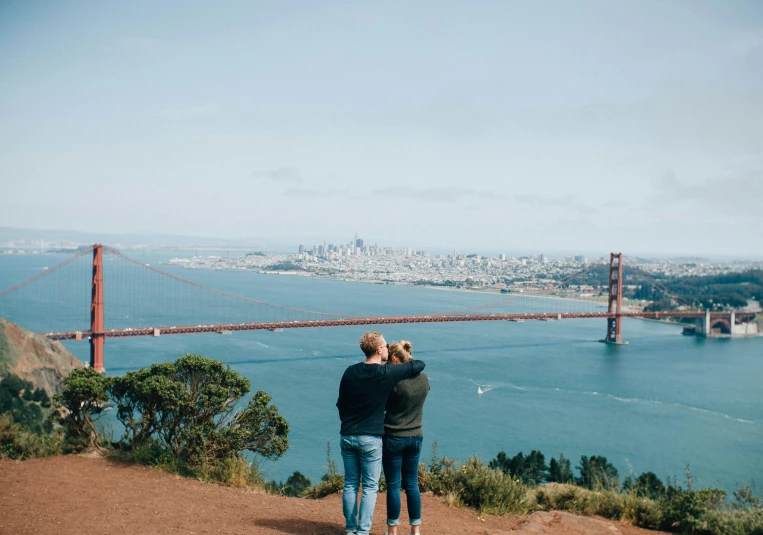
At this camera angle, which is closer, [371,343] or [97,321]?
[371,343]

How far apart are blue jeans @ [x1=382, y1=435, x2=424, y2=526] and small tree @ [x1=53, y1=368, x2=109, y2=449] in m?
2.54

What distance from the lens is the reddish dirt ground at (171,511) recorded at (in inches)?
99.3

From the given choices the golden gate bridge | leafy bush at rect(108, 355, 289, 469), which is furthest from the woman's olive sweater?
the golden gate bridge

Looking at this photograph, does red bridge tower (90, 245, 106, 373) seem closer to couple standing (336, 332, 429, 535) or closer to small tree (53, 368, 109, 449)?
small tree (53, 368, 109, 449)

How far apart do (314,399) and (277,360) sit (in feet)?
19.1

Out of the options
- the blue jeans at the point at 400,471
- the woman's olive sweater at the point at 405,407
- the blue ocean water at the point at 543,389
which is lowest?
the blue ocean water at the point at 543,389

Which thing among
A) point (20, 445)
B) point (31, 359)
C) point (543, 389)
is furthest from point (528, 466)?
point (31, 359)

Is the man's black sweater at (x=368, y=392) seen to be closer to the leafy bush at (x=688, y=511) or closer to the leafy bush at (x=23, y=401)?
the leafy bush at (x=688, y=511)

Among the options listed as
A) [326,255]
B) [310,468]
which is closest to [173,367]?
[310,468]

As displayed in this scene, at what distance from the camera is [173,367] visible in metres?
4.18

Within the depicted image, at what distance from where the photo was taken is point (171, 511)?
275 centimetres

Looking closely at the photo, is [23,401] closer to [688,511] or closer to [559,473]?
[559,473]

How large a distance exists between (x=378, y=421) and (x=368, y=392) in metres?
0.12

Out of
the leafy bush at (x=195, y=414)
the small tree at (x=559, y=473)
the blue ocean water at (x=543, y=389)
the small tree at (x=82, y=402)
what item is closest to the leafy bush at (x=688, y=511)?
the leafy bush at (x=195, y=414)
